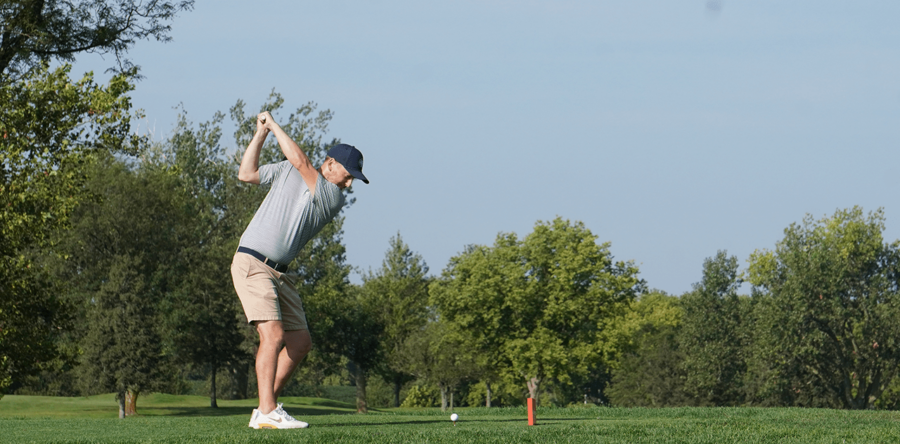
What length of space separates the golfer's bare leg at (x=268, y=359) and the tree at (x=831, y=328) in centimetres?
5483

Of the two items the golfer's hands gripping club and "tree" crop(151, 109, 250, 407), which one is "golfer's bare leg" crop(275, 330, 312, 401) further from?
"tree" crop(151, 109, 250, 407)

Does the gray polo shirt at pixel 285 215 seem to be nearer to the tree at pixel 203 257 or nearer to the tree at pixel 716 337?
the tree at pixel 203 257

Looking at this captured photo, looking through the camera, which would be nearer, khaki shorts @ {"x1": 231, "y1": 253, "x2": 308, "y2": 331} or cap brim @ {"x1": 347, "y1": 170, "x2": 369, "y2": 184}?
khaki shorts @ {"x1": 231, "y1": 253, "x2": 308, "y2": 331}

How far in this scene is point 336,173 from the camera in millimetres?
7562

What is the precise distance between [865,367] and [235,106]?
46.1 meters

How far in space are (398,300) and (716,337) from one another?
27775mm

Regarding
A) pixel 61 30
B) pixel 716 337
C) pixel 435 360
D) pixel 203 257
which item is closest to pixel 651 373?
pixel 716 337

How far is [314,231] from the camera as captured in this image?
757 cm

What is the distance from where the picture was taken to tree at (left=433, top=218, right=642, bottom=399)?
4881 centimetres

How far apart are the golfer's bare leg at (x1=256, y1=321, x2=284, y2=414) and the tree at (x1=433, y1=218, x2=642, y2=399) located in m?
41.2

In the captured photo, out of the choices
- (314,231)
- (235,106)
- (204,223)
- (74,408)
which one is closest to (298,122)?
(235,106)

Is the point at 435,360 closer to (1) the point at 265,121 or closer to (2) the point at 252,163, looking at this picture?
(2) the point at 252,163

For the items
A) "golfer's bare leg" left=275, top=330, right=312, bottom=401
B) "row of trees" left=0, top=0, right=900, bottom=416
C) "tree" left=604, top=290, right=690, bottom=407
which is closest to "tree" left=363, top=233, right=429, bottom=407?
"row of trees" left=0, top=0, right=900, bottom=416

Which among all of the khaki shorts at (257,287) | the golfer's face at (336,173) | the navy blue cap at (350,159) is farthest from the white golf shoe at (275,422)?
the navy blue cap at (350,159)
